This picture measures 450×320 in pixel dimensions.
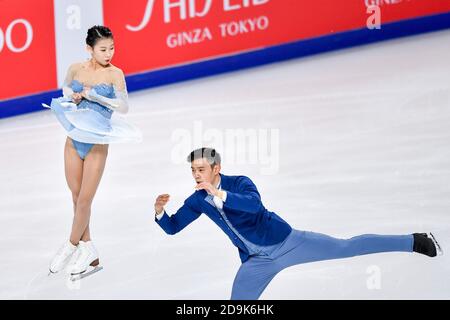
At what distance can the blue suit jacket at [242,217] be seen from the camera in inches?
229

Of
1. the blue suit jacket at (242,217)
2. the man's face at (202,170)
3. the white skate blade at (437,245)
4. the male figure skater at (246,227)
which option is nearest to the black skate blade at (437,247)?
the white skate blade at (437,245)

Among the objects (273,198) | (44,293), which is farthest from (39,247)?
(273,198)

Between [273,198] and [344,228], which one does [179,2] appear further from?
[344,228]

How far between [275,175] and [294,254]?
2.70 metres

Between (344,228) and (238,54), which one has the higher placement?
(238,54)

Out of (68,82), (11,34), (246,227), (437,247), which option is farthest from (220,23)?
(246,227)

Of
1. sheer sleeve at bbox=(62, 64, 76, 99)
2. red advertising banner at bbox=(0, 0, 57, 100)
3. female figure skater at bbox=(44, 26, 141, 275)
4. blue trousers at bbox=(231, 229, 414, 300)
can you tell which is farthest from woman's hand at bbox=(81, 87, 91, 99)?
red advertising banner at bbox=(0, 0, 57, 100)

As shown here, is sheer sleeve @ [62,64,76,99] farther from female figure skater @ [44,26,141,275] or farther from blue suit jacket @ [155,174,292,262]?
blue suit jacket @ [155,174,292,262]

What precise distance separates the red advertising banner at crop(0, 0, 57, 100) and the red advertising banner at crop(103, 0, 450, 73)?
0.66 metres

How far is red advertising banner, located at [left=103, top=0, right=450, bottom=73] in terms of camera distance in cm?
1180

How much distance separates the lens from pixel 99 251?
7434 millimetres

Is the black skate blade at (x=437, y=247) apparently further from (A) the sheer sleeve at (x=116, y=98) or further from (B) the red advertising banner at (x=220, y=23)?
(B) the red advertising banner at (x=220, y=23)

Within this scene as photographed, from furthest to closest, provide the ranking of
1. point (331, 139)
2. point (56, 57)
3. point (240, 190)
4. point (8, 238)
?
1. point (56, 57)
2. point (331, 139)
3. point (8, 238)
4. point (240, 190)

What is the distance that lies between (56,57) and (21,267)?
4.47m
